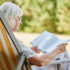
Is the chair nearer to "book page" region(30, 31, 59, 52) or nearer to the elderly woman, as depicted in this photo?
the elderly woman

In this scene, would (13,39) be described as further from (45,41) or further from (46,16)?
(46,16)

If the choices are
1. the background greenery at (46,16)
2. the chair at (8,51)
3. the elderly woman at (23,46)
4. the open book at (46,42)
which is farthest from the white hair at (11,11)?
the background greenery at (46,16)

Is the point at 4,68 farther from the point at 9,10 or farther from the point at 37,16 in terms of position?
the point at 37,16

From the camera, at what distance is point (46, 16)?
6137 mm

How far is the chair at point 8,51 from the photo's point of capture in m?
0.84

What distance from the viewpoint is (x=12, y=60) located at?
892mm

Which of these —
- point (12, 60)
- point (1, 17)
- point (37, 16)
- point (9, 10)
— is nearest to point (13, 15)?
point (9, 10)

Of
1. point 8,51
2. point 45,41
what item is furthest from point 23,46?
point 45,41

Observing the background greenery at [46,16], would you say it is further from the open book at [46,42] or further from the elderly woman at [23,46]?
the elderly woman at [23,46]

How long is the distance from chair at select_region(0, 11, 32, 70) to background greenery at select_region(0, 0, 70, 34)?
16.8 ft

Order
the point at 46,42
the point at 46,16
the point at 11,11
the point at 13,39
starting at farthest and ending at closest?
1. the point at 46,16
2. the point at 46,42
3. the point at 11,11
4. the point at 13,39

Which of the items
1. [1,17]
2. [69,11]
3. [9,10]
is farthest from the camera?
[69,11]

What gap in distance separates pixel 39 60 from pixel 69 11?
17.4 ft

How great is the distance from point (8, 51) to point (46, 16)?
5347 millimetres
